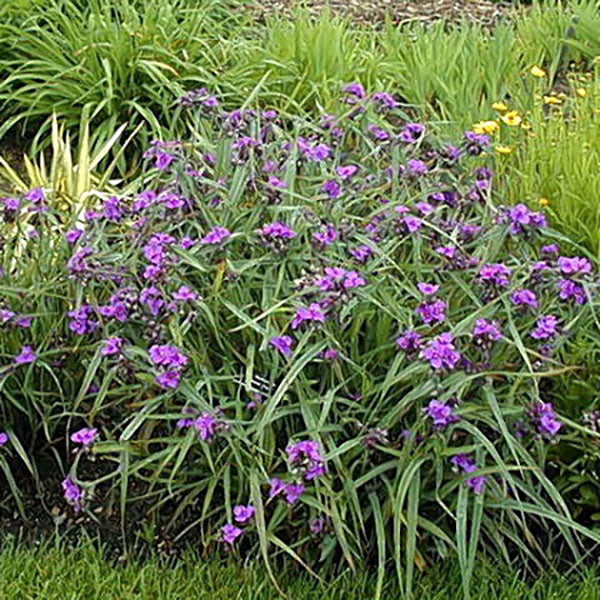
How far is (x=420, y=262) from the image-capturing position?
2943 mm

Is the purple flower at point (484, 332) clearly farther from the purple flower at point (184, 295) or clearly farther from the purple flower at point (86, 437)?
the purple flower at point (86, 437)

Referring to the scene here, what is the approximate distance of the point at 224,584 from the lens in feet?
8.91

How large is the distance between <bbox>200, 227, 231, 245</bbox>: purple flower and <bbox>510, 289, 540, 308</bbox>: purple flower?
0.72 metres

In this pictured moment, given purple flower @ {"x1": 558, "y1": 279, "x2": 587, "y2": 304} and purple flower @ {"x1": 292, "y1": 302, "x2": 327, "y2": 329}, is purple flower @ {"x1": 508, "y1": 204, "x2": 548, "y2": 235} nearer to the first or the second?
purple flower @ {"x1": 558, "y1": 279, "x2": 587, "y2": 304}

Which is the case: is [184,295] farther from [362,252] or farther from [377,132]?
[377,132]

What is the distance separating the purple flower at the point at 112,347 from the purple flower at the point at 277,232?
44cm

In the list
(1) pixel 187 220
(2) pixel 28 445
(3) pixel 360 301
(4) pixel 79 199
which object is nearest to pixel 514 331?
(3) pixel 360 301

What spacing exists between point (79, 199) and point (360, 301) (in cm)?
154

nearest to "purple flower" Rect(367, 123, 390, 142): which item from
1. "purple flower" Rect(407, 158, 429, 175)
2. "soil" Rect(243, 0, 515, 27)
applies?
"purple flower" Rect(407, 158, 429, 175)

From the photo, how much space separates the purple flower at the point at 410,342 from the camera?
2584 millimetres

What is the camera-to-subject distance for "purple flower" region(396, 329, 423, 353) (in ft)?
8.48

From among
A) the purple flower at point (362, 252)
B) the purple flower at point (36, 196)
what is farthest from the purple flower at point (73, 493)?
the purple flower at point (362, 252)

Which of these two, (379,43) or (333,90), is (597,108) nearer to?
(333,90)

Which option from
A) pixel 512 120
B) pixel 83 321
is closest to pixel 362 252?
pixel 83 321
